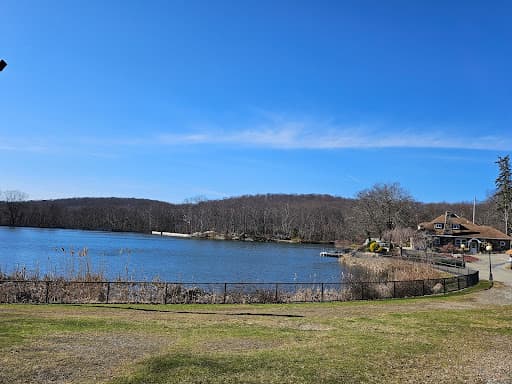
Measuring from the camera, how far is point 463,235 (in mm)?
76438

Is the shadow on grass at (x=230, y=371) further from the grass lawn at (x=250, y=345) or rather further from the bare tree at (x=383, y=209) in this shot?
the bare tree at (x=383, y=209)

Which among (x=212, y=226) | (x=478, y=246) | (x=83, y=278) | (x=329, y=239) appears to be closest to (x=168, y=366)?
(x=83, y=278)

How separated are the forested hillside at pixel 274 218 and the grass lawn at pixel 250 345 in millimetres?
75798

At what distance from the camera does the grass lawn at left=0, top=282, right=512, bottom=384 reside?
8906 mm

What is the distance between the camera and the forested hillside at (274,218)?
304ft

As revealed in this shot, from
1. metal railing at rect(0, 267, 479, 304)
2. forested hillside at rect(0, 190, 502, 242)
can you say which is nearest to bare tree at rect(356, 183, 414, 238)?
forested hillside at rect(0, 190, 502, 242)

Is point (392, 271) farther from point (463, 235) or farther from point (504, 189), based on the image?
point (504, 189)

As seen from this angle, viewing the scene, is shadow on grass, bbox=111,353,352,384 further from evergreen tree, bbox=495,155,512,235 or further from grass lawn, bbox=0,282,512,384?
evergreen tree, bbox=495,155,512,235

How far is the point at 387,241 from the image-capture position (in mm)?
80250

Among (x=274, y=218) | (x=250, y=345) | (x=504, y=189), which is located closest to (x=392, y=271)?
(x=250, y=345)

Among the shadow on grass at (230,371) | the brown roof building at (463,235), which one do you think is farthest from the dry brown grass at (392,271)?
the brown roof building at (463,235)

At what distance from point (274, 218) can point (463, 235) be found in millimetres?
86521

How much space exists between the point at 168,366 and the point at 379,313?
10.9m

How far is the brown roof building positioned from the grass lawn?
→ 61.1 meters
